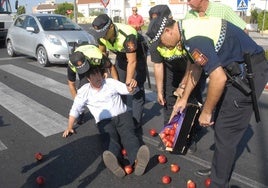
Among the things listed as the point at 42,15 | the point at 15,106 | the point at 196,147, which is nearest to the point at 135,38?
the point at 196,147

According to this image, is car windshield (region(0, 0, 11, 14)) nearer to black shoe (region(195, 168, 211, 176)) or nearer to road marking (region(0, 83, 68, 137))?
road marking (region(0, 83, 68, 137))

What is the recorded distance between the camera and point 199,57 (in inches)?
102

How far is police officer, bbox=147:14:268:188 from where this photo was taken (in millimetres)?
2586

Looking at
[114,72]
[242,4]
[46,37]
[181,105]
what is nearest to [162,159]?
[181,105]

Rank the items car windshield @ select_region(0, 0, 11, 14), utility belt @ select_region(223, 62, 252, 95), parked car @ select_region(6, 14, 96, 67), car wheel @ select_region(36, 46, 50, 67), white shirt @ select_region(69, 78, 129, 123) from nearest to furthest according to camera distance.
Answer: utility belt @ select_region(223, 62, 252, 95) → white shirt @ select_region(69, 78, 129, 123) → parked car @ select_region(6, 14, 96, 67) → car wheel @ select_region(36, 46, 50, 67) → car windshield @ select_region(0, 0, 11, 14)

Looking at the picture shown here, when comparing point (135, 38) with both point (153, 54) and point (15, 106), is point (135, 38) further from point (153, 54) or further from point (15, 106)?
point (15, 106)

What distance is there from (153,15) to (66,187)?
2390 mm

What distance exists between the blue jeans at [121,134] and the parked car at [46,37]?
6.18 metres

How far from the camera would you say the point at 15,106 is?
658 cm

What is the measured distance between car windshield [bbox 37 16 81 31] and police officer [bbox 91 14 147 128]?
6982 millimetres

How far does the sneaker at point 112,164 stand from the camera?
3696mm

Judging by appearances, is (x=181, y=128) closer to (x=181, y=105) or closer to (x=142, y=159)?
(x=181, y=105)

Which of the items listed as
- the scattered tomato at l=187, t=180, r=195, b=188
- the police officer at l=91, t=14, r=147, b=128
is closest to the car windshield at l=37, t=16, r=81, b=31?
the police officer at l=91, t=14, r=147, b=128

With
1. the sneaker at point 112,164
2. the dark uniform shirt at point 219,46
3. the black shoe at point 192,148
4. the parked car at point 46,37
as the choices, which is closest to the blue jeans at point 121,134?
the sneaker at point 112,164
